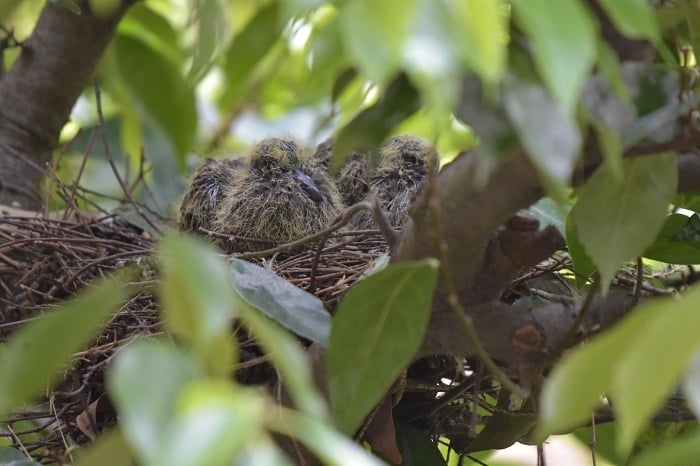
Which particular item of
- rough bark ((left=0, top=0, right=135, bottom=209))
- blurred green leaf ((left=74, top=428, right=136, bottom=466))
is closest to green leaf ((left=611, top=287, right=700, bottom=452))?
blurred green leaf ((left=74, top=428, right=136, bottom=466))

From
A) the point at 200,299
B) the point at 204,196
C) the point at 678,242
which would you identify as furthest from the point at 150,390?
the point at 204,196

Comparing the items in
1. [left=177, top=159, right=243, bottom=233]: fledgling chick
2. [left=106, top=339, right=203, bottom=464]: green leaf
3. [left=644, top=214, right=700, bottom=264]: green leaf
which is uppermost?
[left=106, top=339, right=203, bottom=464]: green leaf

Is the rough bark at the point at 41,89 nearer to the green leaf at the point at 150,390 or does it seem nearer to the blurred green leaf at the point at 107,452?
the blurred green leaf at the point at 107,452

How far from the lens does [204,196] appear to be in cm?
203

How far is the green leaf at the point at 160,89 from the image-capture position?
68 centimetres

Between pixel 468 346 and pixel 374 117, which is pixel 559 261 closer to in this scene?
pixel 468 346

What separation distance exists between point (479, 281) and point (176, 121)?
0.46m

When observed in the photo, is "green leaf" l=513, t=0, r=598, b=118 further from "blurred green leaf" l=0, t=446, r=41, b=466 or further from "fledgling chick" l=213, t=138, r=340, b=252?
"fledgling chick" l=213, t=138, r=340, b=252

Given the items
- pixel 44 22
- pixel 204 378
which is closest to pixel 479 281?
pixel 204 378

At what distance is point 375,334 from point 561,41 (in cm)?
39

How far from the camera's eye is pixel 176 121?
26.9 inches

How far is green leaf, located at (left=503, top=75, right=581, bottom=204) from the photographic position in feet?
1.98

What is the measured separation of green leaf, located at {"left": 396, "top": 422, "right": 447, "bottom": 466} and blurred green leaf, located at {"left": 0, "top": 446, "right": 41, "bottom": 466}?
0.52 meters

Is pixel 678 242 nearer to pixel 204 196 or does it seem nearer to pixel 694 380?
pixel 694 380
